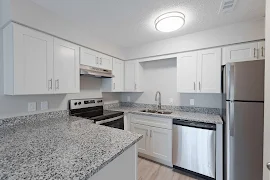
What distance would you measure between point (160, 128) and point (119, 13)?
6.43 ft

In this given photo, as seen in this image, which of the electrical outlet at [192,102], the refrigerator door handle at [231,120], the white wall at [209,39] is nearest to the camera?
the refrigerator door handle at [231,120]

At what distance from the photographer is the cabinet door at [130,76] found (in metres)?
3.12

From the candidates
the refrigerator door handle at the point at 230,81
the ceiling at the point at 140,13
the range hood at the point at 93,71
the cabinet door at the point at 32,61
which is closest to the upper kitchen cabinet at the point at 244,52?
the ceiling at the point at 140,13

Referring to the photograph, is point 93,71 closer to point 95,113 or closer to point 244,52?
point 95,113

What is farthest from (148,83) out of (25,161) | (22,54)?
(25,161)

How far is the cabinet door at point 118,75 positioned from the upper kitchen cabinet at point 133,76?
0.36ft

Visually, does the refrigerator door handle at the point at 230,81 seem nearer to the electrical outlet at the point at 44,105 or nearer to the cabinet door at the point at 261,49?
the cabinet door at the point at 261,49

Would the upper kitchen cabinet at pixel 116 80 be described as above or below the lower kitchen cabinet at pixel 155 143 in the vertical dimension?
above

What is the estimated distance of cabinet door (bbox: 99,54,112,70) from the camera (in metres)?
2.56

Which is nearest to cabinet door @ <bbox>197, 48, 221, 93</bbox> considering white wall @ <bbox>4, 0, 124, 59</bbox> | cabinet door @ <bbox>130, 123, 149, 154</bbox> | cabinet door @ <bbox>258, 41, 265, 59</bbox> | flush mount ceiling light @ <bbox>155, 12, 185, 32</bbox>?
cabinet door @ <bbox>258, 41, 265, 59</bbox>

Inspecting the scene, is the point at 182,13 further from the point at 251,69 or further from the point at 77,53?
the point at 77,53

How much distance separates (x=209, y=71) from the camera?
2.20 meters

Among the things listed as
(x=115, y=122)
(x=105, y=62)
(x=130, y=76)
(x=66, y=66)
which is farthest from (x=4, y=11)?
(x=130, y=76)

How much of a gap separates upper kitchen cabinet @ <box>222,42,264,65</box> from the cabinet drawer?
4.45ft
